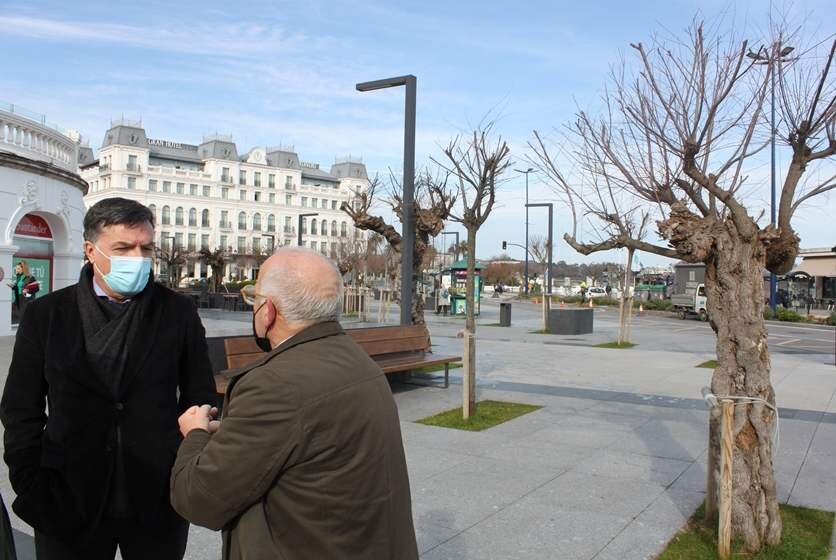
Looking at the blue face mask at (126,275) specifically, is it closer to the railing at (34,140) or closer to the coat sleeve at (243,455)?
the coat sleeve at (243,455)

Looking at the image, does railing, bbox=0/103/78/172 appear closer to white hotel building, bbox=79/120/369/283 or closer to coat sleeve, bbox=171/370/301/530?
coat sleeve, bbox=171/370/301/530

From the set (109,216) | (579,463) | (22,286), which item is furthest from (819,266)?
(109,216)

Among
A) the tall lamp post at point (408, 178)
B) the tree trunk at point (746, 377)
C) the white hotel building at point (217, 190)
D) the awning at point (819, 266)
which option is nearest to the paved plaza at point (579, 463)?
the tree trunk at point (746, 377)

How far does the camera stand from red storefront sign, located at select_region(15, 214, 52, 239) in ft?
54.8

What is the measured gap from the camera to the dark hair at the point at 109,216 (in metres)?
2.63

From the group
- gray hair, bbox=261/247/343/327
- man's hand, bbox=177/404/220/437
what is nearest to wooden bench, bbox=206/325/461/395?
man's hand, bbox=177/404/220/437

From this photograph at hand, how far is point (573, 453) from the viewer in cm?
659

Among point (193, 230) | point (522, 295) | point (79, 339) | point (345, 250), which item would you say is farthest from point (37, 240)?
point (193, 230)

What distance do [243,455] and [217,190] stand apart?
10114cm

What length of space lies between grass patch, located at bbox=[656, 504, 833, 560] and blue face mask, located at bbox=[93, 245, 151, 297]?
3.33 m

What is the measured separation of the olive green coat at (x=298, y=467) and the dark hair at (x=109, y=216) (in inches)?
43.5

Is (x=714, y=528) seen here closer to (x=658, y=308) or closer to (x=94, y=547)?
(x=94, y=547)

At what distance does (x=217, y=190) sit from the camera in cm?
9812

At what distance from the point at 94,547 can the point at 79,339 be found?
0.73 metres
